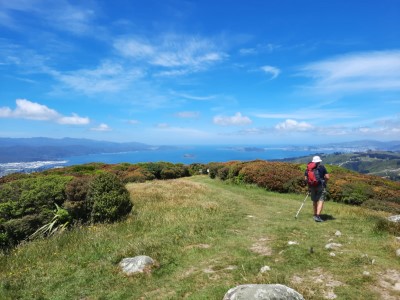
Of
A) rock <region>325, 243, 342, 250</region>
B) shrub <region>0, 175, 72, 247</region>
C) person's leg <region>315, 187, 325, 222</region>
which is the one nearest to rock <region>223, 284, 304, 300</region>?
rock <region>325, 243, 342, 250</region>

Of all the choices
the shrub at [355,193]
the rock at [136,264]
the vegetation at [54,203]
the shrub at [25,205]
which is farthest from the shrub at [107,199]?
the shrub at [355,193]

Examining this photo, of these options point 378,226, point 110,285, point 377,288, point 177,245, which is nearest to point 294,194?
point 378,226

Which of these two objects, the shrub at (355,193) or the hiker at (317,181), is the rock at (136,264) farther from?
the shrub at (355,193)

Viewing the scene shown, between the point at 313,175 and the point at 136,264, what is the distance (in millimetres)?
8205

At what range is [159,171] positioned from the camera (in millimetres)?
31891

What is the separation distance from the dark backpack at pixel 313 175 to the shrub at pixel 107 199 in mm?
8036

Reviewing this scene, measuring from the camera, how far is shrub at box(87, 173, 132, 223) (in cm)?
1203

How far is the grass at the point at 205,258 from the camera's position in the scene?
612 cm

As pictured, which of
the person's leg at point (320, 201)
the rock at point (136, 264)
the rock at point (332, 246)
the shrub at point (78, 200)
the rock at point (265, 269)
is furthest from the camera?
the shrub at point (78, 200)

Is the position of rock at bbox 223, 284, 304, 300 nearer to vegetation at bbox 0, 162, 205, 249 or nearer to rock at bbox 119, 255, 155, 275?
rock at bbox 119, 255, 155, 275

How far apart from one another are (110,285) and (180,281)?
1633 mm

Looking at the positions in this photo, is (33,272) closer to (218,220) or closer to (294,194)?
(218,220)

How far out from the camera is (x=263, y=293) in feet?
15.6

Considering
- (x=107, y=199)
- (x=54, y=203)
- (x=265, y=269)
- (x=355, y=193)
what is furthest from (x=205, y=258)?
(x=355, y=193)
